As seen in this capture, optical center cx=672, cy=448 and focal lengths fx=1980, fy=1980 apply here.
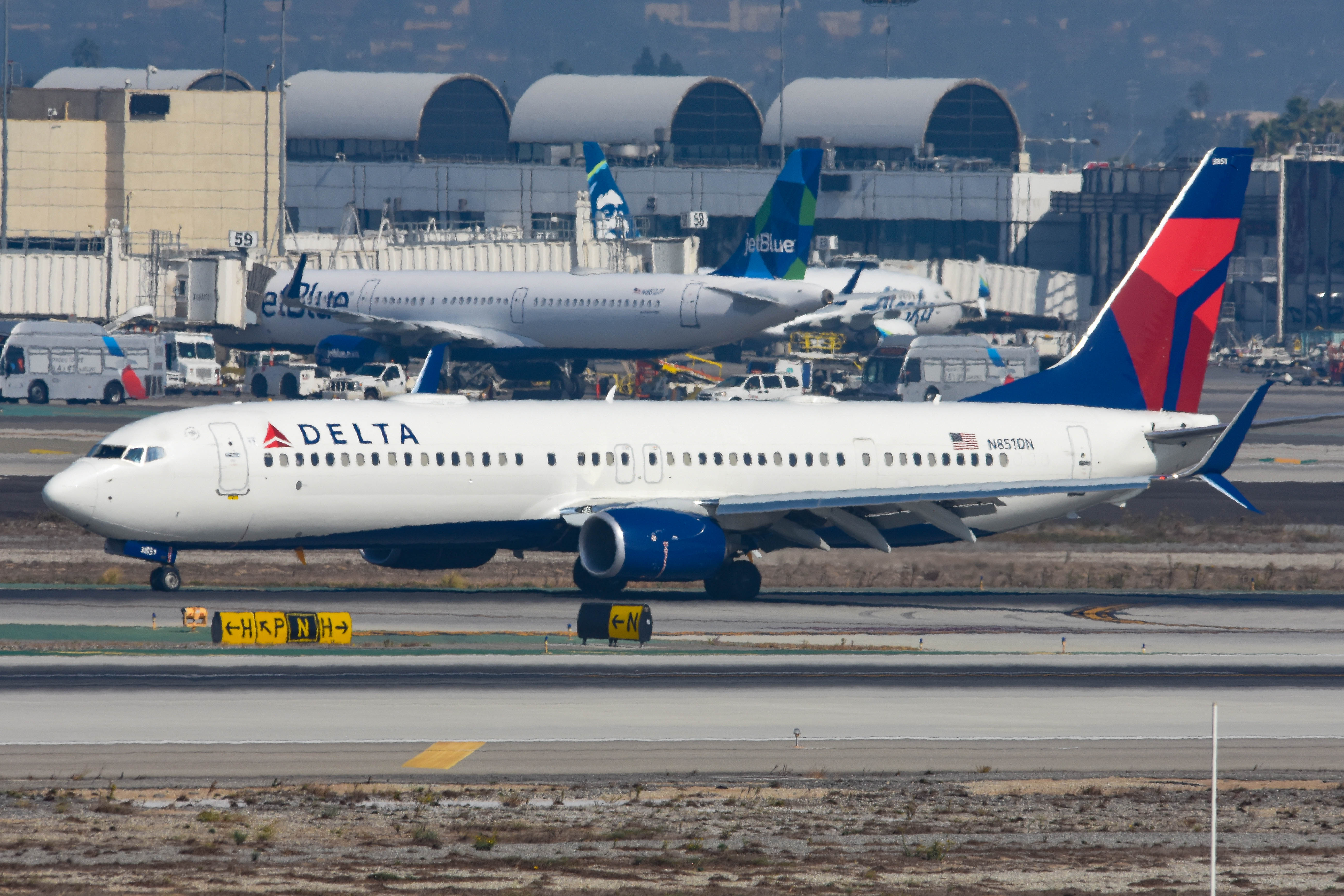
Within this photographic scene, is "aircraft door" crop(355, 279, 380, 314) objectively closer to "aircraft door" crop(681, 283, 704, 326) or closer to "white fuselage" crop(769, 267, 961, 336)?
"aircraft door" crop(681, 283, 704, 326)

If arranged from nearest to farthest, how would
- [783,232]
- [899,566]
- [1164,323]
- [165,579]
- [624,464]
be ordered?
1. [165,579]
2. [624,464]
3. [899,566]
4. [1164,323]
5. [783,232]

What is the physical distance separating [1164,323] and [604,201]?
93.7 metres

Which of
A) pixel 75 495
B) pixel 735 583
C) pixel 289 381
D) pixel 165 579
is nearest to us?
pixel 75 495

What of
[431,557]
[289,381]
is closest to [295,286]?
[289,381]

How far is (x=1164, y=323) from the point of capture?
54.7 m

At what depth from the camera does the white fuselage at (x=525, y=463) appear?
44.0m

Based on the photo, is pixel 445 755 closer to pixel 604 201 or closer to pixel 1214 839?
pixel 1214 839

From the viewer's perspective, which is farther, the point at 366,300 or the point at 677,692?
the point at 366,300

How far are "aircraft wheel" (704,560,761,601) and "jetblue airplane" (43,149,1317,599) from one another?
0.06m

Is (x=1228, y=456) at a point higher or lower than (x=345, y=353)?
lower

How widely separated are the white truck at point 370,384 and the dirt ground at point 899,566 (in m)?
44.5

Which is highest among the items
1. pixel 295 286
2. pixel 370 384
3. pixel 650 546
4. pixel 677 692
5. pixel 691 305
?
pixel 295 286

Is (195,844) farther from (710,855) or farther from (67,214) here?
(67,214)

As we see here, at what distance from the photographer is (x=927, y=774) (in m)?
27.8
